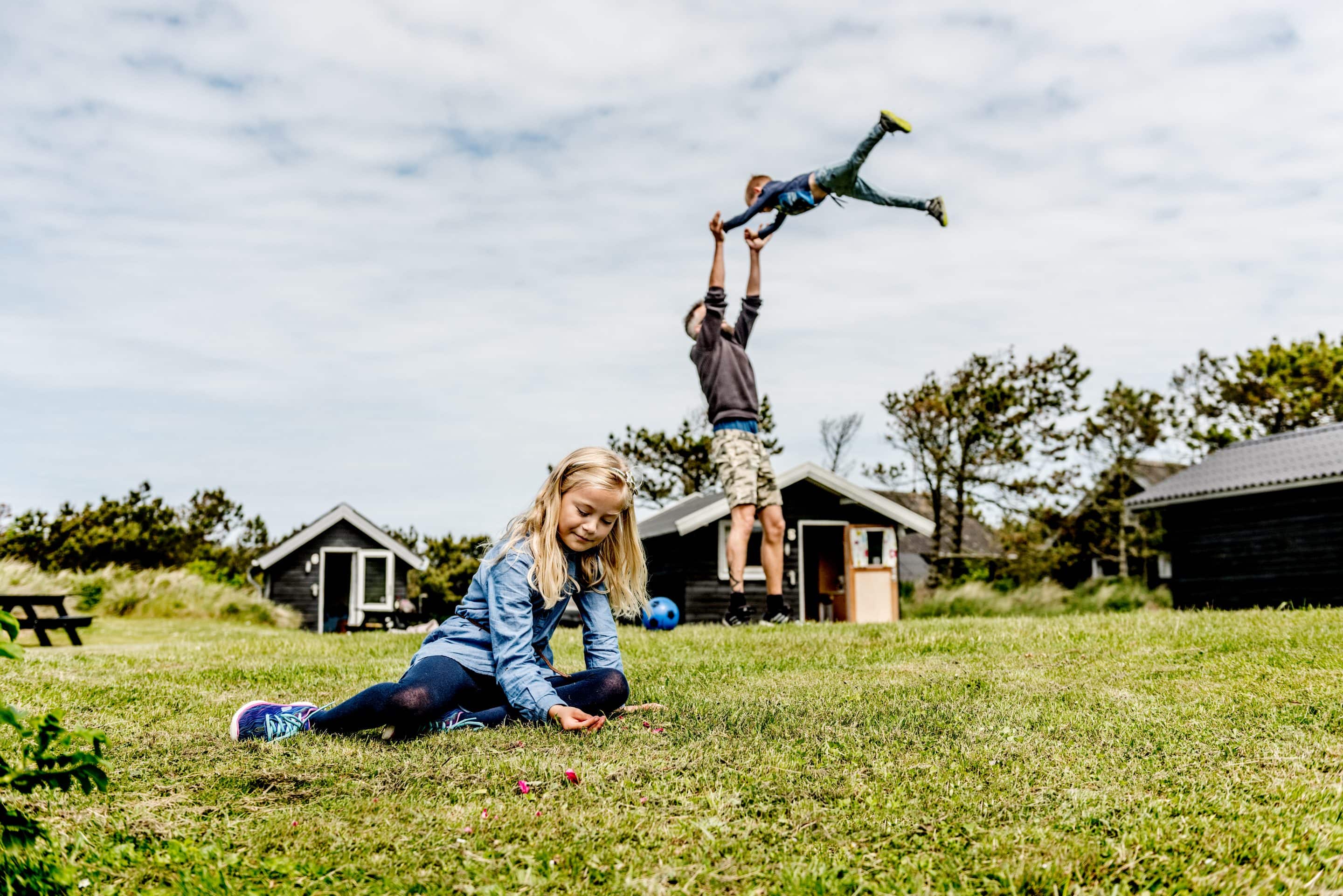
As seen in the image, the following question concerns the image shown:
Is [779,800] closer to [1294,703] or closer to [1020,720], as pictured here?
[1020,720]

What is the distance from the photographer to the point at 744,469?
8531mm

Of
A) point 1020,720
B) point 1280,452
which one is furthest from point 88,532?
point 1020,720

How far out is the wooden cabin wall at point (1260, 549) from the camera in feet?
57.9

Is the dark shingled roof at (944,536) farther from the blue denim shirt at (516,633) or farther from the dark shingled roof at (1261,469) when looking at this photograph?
A: the blue denim shirt at (516,633)

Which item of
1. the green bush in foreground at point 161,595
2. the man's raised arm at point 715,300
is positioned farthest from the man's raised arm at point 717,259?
the green bush in foreground at point 161,595

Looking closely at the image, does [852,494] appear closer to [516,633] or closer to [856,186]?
[856,186]

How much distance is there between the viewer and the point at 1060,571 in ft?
105

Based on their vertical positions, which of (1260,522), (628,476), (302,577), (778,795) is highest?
(1260,522)

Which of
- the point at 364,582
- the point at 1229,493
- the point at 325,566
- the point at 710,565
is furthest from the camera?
the point at 325,566

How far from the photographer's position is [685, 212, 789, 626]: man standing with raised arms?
8492 millimetres

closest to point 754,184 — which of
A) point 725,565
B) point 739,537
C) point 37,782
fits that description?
point 739,537

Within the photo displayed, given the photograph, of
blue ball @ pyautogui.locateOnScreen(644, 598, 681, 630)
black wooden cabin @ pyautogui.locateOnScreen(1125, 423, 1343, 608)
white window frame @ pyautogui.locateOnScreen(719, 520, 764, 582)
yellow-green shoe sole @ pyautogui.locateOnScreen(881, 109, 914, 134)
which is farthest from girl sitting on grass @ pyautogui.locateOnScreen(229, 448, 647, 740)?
black wooden cabin @ pyautogui.locateOnScreen(1125, 423, 1343, 608)

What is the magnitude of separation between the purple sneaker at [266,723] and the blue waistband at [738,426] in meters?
5.56

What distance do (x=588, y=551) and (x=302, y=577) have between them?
24222 millimetres
